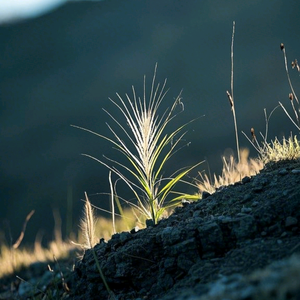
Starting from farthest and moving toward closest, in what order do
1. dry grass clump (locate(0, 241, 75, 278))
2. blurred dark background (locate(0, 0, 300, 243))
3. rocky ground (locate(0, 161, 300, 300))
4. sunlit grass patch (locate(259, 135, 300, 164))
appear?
blurred dark background (locate(0, 0, 300, 243)), dry grass clump (locate(0, 241, 75, 278)), sunlit grass patch (locate(259, 135, 300, 164)), rocky ground (locate(0, 161, 300, 300))

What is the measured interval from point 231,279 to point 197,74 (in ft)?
61.0

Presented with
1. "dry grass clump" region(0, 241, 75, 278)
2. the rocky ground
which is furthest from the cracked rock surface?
"dry grass clump" region(0, 241, 75, 278)

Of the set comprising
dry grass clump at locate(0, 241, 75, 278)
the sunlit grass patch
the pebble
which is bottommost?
the pebble

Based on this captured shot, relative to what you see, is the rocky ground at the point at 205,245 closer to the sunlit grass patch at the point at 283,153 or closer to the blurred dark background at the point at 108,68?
the sunlit grass patch at the point at 283,153

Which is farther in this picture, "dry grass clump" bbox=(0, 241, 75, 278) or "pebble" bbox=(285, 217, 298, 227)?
"dry grass clump" bbox=(0, 241, 75, 278)

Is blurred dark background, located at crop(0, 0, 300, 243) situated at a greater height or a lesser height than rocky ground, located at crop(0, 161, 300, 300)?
greater

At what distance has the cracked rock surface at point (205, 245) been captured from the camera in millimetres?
2531

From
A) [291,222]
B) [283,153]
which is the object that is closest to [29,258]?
[283,153]

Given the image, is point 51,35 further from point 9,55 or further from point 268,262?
point 268,262

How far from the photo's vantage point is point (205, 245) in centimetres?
283

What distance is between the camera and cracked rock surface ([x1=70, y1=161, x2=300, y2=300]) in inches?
99.7

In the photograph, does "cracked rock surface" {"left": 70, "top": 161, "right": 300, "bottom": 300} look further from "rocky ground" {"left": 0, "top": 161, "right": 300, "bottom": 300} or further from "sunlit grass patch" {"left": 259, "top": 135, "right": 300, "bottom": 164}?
"sunlit grass patch" {"left": 259, "top": 135, "right": 300, "bottom": 164}

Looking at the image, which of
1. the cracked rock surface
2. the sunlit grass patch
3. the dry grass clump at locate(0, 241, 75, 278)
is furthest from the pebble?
the dry grass clump at locate(0, 241, 75, 278)

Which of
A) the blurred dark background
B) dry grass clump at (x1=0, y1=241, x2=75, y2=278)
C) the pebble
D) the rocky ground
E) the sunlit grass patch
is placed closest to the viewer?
the rocky ground
